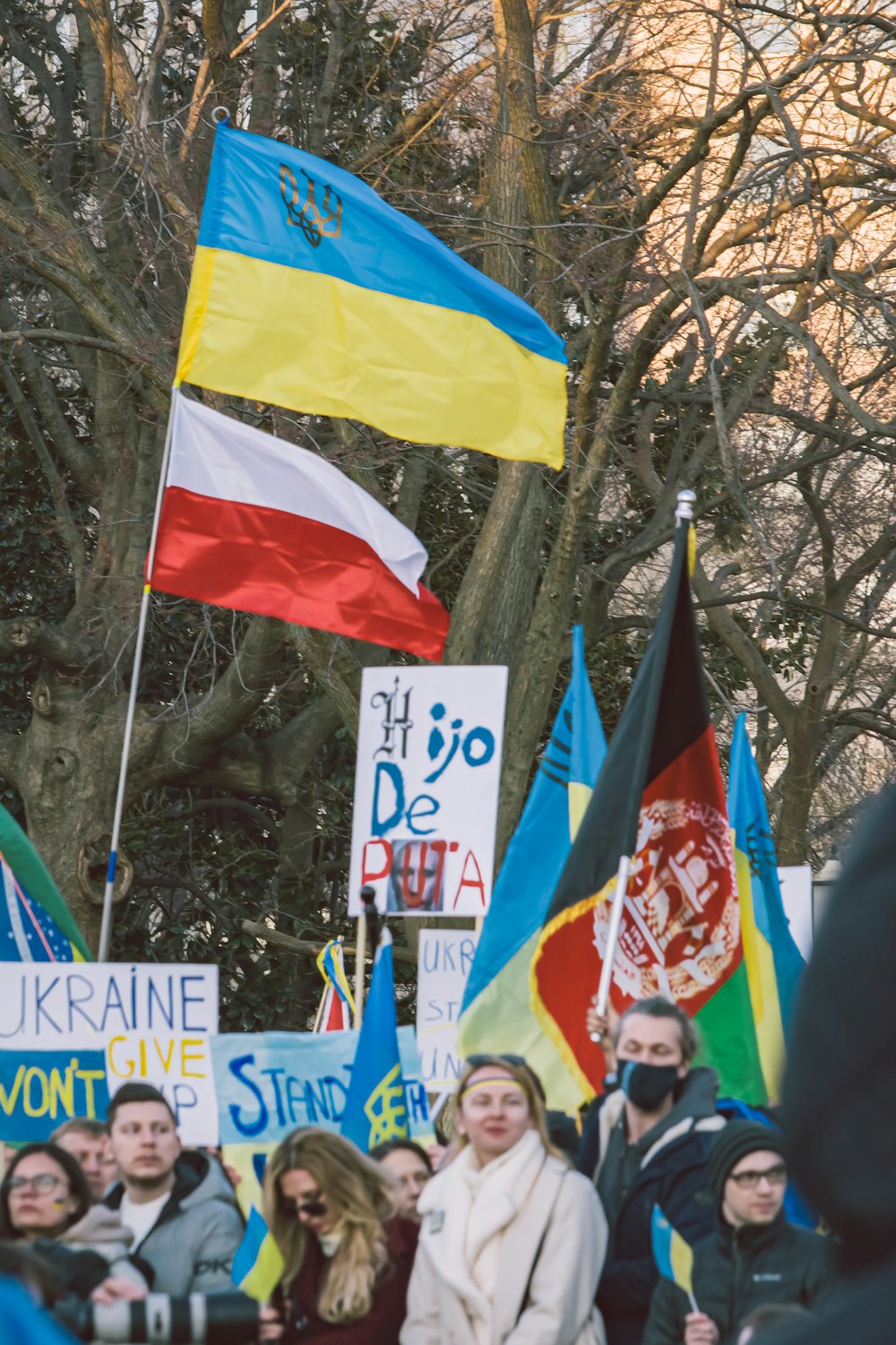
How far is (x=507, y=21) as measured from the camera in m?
11.0

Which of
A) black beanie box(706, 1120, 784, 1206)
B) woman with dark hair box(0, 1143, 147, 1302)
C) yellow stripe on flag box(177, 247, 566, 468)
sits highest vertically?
yellow stripe on flag box(177, 247, 566, 468)

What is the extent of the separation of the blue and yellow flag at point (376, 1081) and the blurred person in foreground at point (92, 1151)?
3.18ft

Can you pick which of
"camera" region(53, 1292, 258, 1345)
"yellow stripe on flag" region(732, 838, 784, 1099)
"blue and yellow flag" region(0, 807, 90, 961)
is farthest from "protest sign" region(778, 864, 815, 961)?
"camera" region(53, 1292, 258, 1345)

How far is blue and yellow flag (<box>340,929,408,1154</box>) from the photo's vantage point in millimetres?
6152

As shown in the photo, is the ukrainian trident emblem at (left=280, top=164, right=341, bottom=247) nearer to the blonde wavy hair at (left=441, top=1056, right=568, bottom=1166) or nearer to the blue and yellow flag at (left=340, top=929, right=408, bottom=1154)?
the blue and yellow flag at (left=340, top=929, right=408, bottom=1154)

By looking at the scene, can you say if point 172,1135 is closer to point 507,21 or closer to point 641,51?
point 507,21

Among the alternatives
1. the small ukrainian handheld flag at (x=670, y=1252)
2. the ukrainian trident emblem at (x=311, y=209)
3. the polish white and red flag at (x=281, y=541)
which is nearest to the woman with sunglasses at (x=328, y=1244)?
the small ukrainian handheld flag at (x=670, y=1252)

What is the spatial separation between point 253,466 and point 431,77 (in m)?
6.72

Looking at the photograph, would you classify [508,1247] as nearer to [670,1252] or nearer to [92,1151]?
[670,1252]

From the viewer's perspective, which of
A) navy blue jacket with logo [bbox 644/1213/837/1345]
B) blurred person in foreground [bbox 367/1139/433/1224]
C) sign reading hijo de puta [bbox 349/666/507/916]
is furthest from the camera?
sign reading hijo de puta [bbox 349/666/507/916]

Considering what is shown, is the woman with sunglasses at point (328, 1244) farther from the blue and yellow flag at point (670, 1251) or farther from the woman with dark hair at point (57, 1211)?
the blue and yellow flag at point (670, 1251)

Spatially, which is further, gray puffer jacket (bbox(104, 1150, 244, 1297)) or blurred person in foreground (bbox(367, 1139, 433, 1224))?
blurred person in foreground (bbox(367, 1139, 433, 1224))

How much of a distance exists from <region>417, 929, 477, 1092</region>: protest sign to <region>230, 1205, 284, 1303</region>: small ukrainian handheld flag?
2913mm

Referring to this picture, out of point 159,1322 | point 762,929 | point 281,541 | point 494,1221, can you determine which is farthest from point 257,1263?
point 281,541
